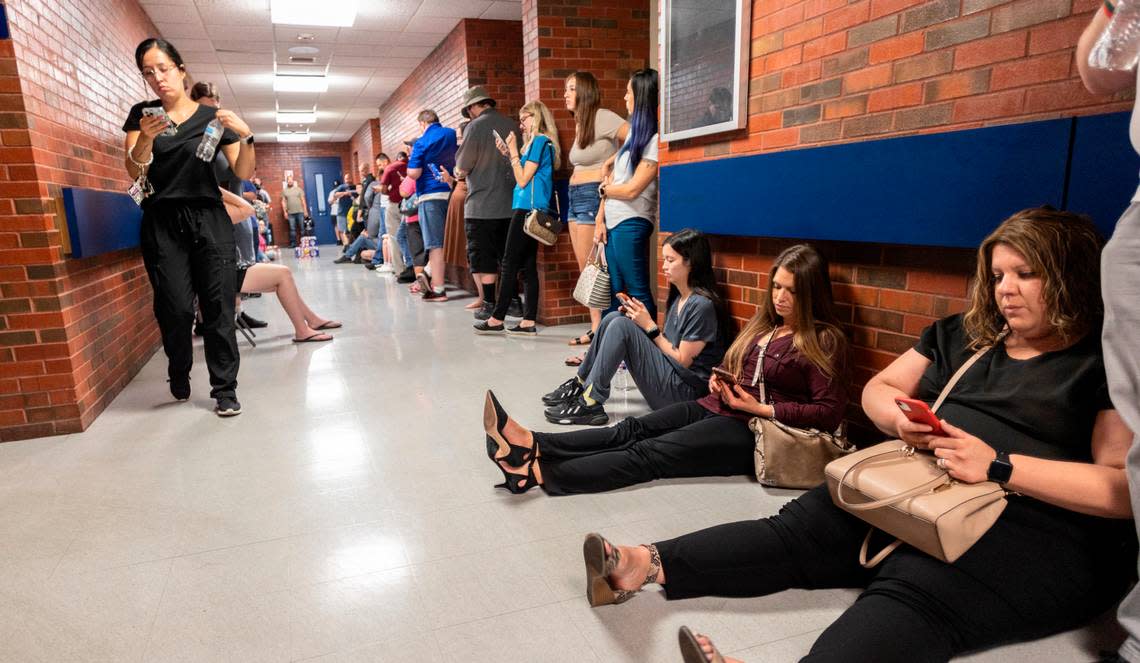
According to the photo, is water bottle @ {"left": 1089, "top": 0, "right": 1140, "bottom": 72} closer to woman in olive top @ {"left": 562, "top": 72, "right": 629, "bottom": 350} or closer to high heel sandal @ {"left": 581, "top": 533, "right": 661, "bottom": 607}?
high heel sandal @ {"left": 581, "top": 533, "right": 661, "bottom": 607}

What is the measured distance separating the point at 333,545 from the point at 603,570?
942 mm

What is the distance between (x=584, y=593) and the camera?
5.83 ft

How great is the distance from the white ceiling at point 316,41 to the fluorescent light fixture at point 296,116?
162 cm

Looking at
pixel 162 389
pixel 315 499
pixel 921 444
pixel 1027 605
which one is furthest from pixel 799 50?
pixel 162 389

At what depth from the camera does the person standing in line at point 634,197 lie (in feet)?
12.0

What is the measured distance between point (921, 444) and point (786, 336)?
837 millimetres

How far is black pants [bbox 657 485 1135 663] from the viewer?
129 centimetres

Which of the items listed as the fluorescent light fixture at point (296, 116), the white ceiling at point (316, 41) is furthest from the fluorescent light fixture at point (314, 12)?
the fluorescent light fixture at point (296, 116)

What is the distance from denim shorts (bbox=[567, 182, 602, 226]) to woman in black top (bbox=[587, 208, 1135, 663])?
296 centimetres

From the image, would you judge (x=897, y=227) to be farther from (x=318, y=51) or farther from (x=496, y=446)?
(x=318, y=51)

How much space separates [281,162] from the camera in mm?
19656

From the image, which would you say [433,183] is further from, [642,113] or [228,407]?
[228,407]

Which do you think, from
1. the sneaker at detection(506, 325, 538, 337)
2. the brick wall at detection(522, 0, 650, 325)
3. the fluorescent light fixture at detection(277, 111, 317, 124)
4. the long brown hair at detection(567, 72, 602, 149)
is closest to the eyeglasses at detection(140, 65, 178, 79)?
the long brown hair at detection(567, 72, 602, 149)

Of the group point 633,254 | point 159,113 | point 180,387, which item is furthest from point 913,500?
point 180,387
